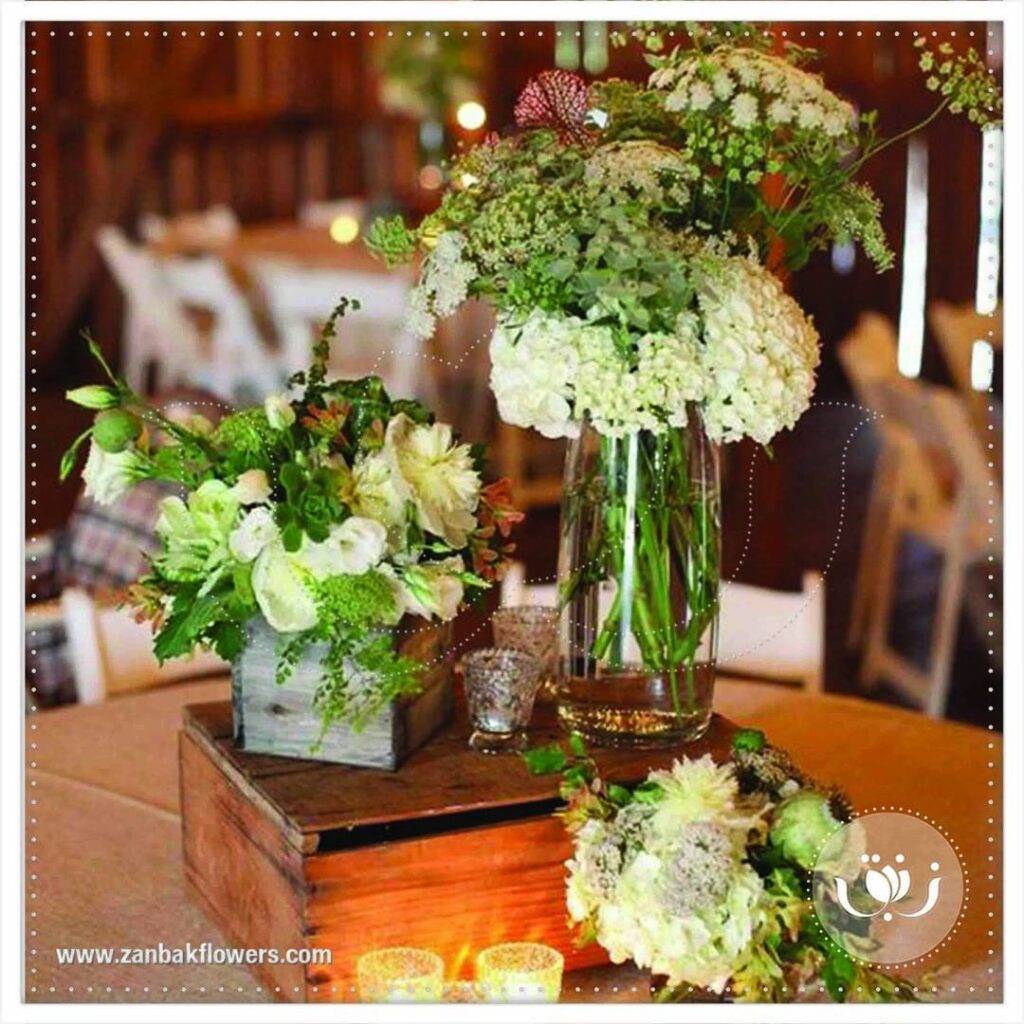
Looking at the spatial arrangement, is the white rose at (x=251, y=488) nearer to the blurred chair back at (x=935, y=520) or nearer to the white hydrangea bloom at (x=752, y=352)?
the white hydrangea bloom at (x=752, y=352)

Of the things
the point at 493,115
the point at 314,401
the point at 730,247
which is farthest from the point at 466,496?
the point at 493,115

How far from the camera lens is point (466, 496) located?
1.33 meters

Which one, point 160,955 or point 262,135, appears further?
point 262,135

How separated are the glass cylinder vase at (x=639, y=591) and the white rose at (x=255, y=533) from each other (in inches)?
11.1

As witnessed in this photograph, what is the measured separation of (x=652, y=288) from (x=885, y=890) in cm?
47

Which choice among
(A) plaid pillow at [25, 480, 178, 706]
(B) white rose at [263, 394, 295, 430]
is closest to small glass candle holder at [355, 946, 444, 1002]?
(B) white rose at [263, 394, 295, 430]

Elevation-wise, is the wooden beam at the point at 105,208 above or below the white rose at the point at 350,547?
above

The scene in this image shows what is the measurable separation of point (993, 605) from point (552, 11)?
114 inches

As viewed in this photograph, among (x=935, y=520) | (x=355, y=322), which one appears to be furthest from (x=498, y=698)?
(x=355, y=322)

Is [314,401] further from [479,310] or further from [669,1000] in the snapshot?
[479,310]

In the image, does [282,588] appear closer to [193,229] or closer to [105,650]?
[105,650]

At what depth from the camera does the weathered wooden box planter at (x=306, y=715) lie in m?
1.31

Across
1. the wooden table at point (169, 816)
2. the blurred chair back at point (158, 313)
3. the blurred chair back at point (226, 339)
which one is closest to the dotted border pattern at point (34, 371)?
the wooden table at point (169, 816)

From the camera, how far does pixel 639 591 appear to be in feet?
4.57
